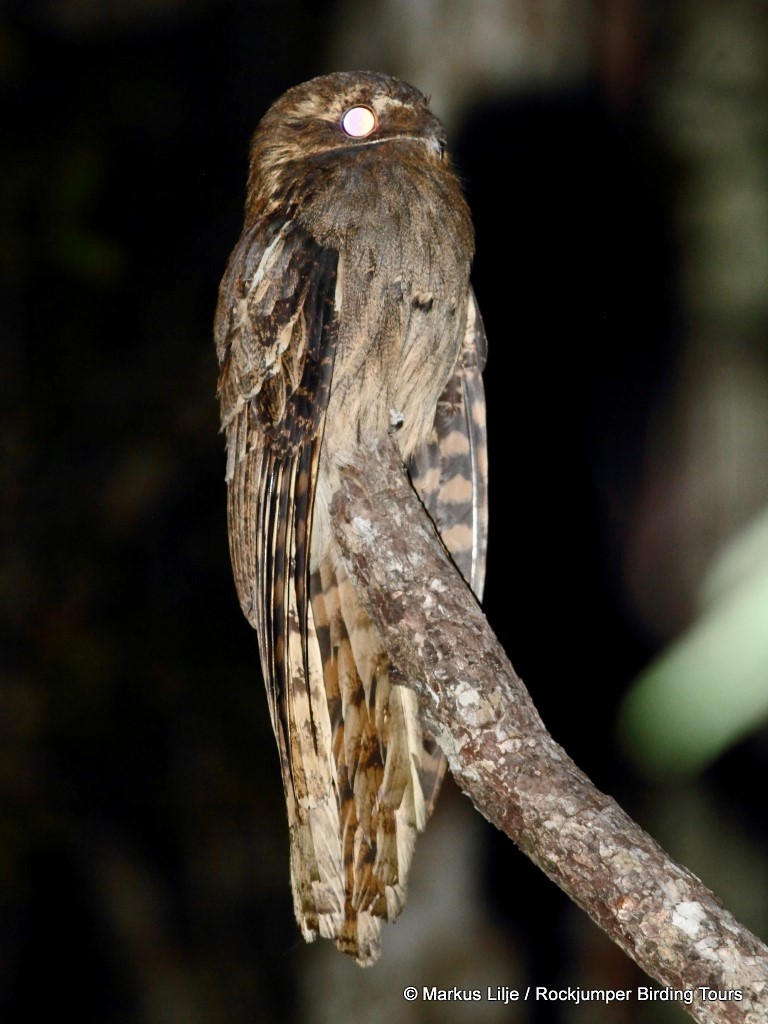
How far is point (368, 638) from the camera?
2.83 meters

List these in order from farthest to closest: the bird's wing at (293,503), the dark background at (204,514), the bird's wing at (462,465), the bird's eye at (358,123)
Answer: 1. the dark background at (204,514)
2. the bird's wing at (462,465)
3. the bird's eye at (358,123)
4. the bird's wing at (293,503)

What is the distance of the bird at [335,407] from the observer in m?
2.70

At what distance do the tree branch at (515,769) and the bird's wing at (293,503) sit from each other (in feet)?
0.47

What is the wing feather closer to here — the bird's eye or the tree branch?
the tree branch

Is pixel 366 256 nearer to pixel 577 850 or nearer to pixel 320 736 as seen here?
pixel 320 736

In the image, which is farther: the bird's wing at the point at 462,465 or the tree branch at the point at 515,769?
the bird's wing at the point at 462,465

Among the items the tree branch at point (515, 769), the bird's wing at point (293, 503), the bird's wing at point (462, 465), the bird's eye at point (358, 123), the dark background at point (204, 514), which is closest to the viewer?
the tree branch at point (515, 769)

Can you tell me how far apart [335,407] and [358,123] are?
68 cm

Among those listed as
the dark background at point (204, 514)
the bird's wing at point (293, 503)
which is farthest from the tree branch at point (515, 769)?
the dark background at point (204, 514)

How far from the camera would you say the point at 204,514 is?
8461 mm

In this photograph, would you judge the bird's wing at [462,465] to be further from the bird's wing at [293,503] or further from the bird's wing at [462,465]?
the bird's wing at [293,503]

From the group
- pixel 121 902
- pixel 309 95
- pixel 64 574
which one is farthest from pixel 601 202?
pixel 121 902

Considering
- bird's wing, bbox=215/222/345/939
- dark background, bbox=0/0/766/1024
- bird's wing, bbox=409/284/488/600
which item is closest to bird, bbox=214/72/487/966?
bird's wing, bbox=215/222/345/939

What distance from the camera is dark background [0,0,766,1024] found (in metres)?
6.02
